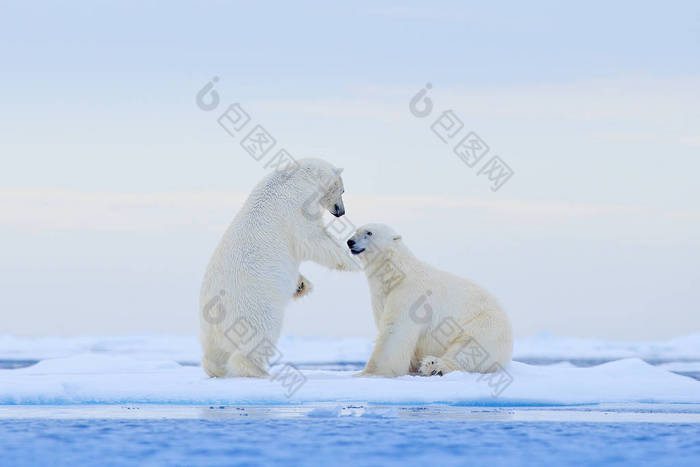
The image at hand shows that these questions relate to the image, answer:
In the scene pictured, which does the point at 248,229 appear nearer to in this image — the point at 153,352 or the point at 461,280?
the point at 461,280

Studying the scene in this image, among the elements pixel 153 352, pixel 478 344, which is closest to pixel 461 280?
pixel 478 344

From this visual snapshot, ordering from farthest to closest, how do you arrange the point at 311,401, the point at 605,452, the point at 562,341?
the point at 562,341, the point at 311,401, the point at 605,452

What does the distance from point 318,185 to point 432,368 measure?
6.06 ft

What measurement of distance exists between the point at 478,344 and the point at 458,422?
2218 mm

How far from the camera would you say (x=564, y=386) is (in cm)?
891

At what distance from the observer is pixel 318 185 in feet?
29.1

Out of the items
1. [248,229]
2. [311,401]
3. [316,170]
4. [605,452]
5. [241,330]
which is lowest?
[605,452]

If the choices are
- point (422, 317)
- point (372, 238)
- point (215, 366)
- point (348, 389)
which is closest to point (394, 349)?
point (422, 317)

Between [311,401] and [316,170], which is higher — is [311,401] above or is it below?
below

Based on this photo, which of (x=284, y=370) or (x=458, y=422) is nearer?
(x=458, y=422)

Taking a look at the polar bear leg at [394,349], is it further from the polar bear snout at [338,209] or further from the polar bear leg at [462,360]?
the polar bear snout at [338,209]

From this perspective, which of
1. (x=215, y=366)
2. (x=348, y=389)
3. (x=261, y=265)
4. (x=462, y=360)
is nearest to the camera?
(x=348, y=389)

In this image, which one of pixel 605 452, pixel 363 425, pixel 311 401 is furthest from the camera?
pixel 311 401

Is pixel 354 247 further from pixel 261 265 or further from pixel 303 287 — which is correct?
pixel 261 265
